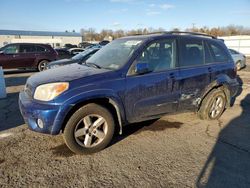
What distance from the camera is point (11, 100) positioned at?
6797mm

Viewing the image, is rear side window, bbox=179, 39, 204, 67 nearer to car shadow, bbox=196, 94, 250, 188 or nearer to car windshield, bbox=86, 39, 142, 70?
car windshield, bbox=86, 39, 142, 70

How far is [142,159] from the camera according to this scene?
136 inches

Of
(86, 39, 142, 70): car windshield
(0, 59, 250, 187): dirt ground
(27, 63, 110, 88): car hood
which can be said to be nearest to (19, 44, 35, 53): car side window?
(0, 59, 250, 187): dirt ground

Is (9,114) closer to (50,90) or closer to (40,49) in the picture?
(50,90)

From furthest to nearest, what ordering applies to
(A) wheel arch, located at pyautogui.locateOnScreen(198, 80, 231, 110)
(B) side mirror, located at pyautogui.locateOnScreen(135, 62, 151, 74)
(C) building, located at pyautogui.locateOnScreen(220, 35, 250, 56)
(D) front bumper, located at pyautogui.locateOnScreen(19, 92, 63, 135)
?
(C) building, located at pyautogui.locateOnScreen(220, 35, 250, 56) < (A) wheel arch, located at pyautogui.locateOnScreen(198, 80, 231, 110) < (B) side mirror, located at pyautogui.locateOnScreen(135, 62, 151, 74) < (D) front bumper, located at pyautogui.locateOnScreen(19, 92, 63, 135)

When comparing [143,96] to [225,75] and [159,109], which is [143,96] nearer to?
[159,109]

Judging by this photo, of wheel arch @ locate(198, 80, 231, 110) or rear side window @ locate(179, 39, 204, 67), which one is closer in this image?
rear side window @ locate(179, 39, 204, 67)

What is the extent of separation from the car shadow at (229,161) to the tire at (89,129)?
156 cm

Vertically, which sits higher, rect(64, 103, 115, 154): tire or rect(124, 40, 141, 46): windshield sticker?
rect(124, 40, 141, 46): windshield sticker

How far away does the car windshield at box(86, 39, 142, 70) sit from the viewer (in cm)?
392

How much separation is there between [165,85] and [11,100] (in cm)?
499

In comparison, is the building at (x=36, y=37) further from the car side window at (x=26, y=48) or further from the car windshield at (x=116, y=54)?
the car windshield at (x=116, y=54)

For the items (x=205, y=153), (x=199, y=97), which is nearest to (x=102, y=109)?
(x=205, y=153)

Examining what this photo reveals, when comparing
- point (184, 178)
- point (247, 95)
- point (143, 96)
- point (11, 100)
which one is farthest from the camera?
point (247, 95)
